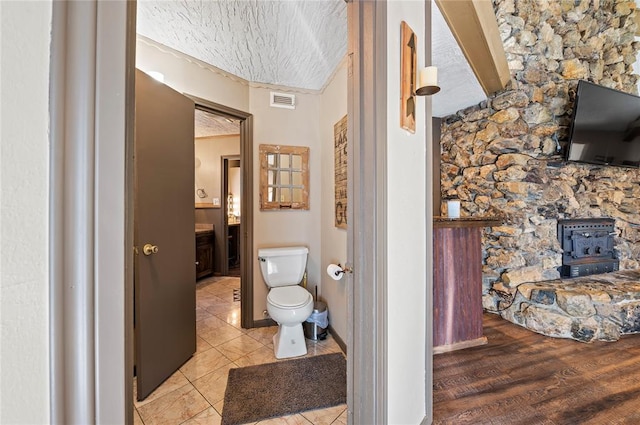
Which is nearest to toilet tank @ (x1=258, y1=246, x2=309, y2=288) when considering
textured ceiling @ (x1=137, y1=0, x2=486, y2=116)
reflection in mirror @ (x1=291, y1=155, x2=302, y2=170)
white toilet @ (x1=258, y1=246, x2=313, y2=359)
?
white toilet @ (x1=258, y1=246, x2=313, y2=359)

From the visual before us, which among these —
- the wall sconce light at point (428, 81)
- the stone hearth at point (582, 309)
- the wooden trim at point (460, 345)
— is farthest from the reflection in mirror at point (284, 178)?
the stone hearth at point (582, 309)

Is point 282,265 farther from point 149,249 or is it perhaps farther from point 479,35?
point 479,35

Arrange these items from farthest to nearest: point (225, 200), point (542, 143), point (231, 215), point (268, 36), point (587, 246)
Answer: point (231, 215) → point (225, 200) → point (587, 246) → point (542, 143) → point (268, 36)

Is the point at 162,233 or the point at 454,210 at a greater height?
the point at 454,210

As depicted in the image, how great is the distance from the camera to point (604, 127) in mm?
2691

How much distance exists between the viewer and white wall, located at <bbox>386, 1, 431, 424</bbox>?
105 centimetres

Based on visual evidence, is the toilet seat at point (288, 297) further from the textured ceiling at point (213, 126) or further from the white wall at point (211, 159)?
the white wall at point (211, 159)

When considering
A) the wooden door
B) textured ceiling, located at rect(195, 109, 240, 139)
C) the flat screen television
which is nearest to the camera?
the wooden door

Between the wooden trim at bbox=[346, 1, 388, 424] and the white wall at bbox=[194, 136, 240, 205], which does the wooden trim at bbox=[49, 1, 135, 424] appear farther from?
the white wall at bbox=[194, 136, 240, 205]

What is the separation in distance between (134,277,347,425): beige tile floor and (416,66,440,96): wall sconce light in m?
1.78

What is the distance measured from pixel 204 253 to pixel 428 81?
162 inches

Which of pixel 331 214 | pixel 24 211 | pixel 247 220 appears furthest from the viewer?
pixel 247 220

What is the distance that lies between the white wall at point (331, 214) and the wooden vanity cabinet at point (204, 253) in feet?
7.75

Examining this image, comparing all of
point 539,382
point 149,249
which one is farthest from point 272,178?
point 539,382
